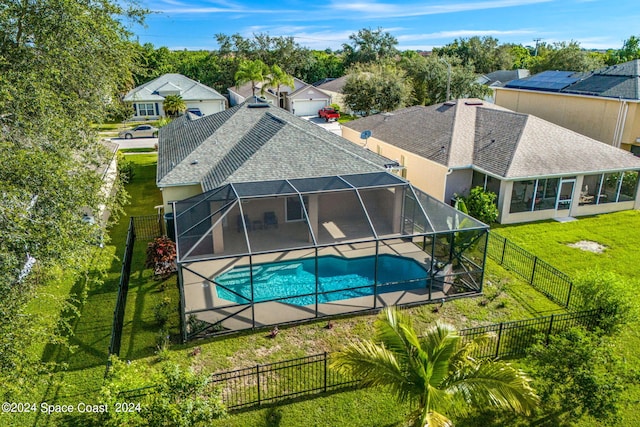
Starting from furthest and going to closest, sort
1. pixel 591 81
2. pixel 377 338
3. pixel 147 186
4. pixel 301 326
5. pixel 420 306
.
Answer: pixel 591 81 < pixel 147 186 < pixel 420 306 < pixel 301 326 < pixel 377 338

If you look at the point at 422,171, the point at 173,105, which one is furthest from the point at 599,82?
the point at 173,105

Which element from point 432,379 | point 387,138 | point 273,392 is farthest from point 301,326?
point 387,138

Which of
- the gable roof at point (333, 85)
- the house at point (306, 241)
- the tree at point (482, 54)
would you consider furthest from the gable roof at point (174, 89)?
the tree at point (482, 54)

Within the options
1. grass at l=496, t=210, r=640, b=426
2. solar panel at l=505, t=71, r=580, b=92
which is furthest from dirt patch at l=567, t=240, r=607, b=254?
solar panel at l=505, t=71, r=580, b=92

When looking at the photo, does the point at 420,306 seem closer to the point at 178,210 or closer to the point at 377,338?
the point at 377,338

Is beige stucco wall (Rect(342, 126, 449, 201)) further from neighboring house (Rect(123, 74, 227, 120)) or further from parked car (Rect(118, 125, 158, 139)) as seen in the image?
neighboring house (Rect(123, 74, 227, 120))

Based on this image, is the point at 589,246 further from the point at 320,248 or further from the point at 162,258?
the point at 162,258

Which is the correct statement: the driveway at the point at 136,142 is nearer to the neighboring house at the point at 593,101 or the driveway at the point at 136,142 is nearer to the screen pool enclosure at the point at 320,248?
the screen pool enclosure at the point at 320,248
